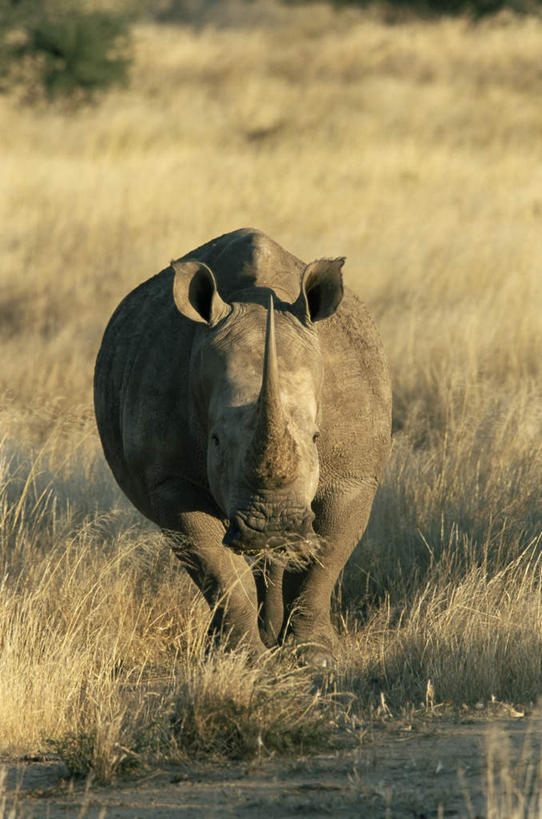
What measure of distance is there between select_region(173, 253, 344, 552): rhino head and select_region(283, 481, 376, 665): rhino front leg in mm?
589

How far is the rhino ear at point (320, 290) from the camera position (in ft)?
15.7

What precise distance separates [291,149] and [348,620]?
46.3 feet

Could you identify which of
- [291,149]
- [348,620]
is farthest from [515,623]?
[291,149]

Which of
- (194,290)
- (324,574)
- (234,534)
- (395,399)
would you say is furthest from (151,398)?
(395,399)

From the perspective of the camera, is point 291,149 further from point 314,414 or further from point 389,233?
point 314,414

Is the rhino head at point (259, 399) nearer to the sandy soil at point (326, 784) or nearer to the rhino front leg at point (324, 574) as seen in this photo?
the rhino front leg at point (324, 574)

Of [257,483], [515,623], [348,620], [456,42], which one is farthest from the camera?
[456,42]

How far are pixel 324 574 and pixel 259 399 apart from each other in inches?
58.8

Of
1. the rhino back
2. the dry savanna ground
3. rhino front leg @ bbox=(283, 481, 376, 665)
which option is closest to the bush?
the dry savanna ground

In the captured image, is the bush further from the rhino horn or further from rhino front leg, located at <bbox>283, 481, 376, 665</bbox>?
the rhino horn

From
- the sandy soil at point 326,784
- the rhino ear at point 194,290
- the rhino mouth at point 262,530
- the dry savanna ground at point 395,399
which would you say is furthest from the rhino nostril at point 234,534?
the rhino ear at point 194,290

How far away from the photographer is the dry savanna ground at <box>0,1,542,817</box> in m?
4.73

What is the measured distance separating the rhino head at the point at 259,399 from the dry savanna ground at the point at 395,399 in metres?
0.65

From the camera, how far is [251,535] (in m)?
4.24
